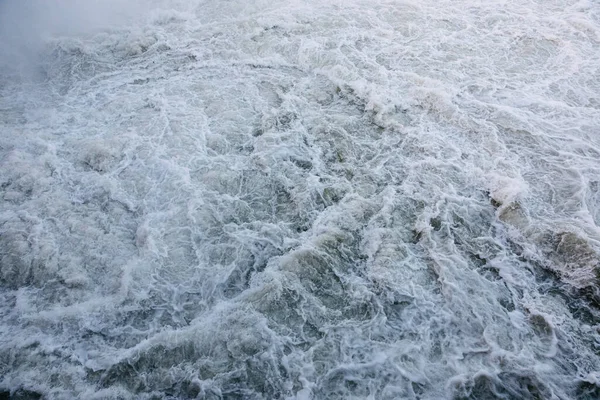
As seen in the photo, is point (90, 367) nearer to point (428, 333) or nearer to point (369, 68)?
point (428, 333)

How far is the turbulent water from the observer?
3.68 metres

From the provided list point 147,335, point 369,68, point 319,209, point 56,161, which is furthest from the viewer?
point 369,68

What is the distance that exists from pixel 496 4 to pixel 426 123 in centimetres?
581

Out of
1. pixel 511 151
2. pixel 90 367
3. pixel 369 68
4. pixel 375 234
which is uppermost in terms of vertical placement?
pixel 369 68

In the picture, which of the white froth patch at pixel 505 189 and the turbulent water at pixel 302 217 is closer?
the turbulent water at pixel 302 217

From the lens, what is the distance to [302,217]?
491 cm

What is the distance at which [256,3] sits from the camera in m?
9.60

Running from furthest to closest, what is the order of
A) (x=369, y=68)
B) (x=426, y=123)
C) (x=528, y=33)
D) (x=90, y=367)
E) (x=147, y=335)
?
1. (x=528, y=33)
2. (x=369, y=68)
3. (x=426, y=123)
4. (x=147, y=335)
5. (x=90, y=367)

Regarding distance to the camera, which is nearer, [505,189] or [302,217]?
[302,217]

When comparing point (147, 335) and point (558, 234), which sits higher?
point (558, 234)

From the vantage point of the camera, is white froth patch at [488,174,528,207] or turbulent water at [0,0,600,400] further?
white froth patch at [488,174,528,207]

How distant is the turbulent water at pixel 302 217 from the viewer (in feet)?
12.1

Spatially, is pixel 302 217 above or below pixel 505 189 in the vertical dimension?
below

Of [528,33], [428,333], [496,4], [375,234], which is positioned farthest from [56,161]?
[496,4]
